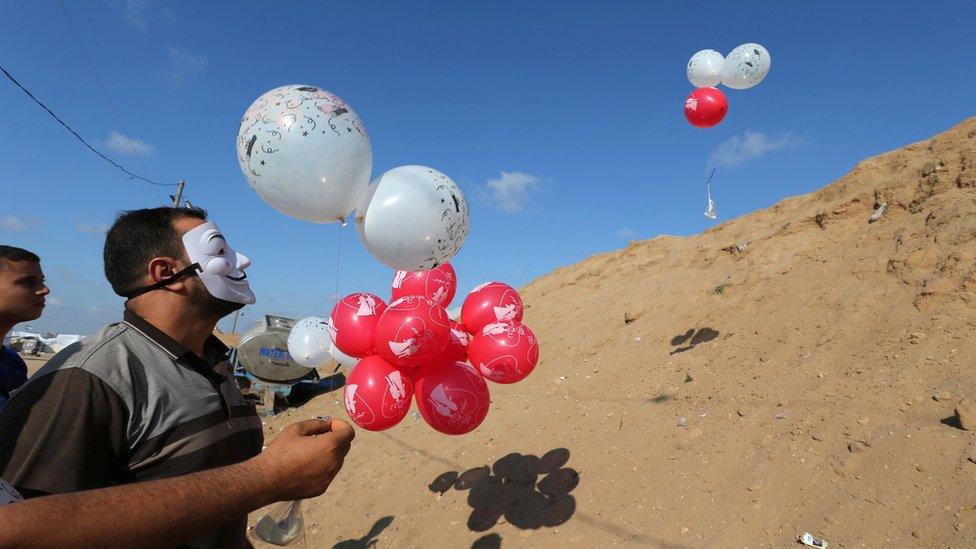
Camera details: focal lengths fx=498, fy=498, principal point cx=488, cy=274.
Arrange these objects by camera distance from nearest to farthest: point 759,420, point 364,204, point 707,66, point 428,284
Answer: point 364,204, point 428,284, point 759,420, point 707,66

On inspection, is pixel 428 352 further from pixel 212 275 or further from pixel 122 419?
pixel 122 419

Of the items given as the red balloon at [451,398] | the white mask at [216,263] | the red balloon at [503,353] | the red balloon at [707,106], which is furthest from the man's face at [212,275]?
the red balloon at [707,106]

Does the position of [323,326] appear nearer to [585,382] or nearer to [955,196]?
[585,382]

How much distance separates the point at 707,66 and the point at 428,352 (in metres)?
5.90

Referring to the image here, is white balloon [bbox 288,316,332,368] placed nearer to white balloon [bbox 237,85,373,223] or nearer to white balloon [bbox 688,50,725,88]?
white balloon [bbox 237,85,373,223]

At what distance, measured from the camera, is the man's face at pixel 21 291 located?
2846 millimetres

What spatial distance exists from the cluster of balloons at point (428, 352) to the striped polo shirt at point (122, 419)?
53.6 inches

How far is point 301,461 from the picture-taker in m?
1.31

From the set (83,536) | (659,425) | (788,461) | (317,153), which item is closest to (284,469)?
(83,536)

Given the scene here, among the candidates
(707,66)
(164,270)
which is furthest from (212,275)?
(707,66)

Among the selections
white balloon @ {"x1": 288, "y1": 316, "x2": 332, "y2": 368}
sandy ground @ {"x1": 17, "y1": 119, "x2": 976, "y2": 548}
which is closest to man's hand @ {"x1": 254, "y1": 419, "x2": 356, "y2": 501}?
sandy ground @ {"x1": 17, "y1": 119, "x2": 976, "y2": 548}

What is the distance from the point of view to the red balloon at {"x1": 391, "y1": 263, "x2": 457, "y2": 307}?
3871 mm

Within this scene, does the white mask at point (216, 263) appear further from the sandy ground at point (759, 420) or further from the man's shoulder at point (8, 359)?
the sandy ground at point (759, 420)

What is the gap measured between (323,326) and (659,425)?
13.6 ft
